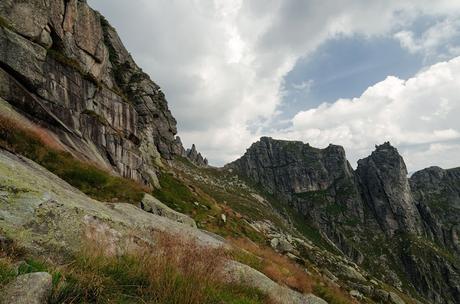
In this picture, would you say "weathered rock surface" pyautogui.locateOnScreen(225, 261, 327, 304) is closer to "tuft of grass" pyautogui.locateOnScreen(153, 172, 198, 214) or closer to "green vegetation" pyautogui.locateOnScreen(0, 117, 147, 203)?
"green vegetation" pyautogui.locateOnScreen(0, 117, 147, 203)

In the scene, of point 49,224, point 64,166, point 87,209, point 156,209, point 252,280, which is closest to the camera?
point 49,224

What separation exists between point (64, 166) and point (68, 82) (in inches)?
609

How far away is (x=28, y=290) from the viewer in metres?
4.19

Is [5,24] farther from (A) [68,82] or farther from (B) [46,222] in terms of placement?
(B) [46,222]

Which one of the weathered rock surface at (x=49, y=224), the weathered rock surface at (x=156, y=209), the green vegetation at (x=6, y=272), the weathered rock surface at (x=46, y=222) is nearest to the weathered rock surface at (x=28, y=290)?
the weathered rock surface at (x=49, y=224)

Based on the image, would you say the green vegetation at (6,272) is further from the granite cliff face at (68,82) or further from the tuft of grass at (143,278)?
the granite cliff face at (68,82)

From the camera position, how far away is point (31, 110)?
22.3m

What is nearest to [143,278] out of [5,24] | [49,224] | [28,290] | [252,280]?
[28,290]

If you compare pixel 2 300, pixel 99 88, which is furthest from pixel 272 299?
pixel 99 88

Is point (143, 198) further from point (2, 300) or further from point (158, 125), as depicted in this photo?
point (158, 125)

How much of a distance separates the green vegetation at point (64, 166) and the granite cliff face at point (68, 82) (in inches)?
227

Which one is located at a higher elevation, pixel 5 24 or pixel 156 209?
pixel 5 24

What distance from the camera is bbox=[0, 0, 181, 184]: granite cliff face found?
73.3 feet

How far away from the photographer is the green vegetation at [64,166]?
14887mm
